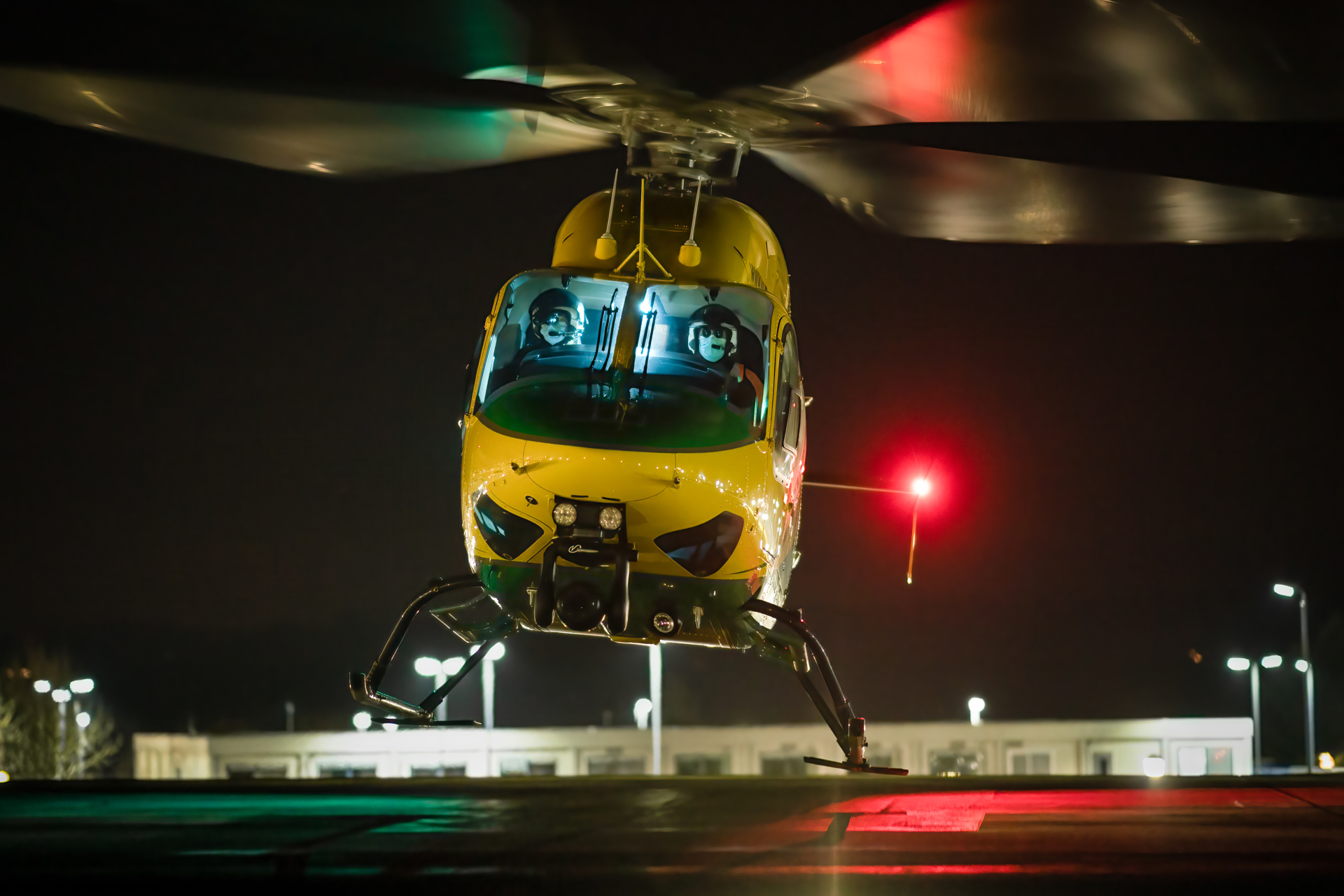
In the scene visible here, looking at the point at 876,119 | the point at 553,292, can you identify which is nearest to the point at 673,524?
the point at 553,292

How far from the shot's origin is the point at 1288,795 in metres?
9.23

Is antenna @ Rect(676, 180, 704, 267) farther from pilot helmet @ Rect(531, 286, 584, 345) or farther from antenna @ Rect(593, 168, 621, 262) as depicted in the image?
pilot helmet @ Rect(531, 286, 584, 345)

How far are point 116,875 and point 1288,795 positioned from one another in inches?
278

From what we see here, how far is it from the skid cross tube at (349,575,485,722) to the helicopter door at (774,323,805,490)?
2165mm

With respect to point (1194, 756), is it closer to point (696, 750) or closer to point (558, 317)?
point (696, 750)

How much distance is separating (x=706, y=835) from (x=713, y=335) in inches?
131

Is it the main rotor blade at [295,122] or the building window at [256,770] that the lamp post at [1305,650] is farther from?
the building window at [256,770]

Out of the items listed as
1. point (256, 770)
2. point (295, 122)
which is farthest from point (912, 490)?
point (256, 770)

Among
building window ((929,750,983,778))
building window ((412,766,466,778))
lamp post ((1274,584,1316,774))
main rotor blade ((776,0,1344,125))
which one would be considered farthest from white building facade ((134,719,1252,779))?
main rotor blade ((776,0,1344,125))

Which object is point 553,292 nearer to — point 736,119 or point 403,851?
point 736,119

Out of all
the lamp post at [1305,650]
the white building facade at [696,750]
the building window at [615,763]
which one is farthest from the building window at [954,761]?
the lamp post at [1305,650]

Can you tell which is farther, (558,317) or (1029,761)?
(1029,761)

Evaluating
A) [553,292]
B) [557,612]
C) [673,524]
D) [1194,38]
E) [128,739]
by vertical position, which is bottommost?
[128,739]

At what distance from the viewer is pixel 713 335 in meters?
9.11
